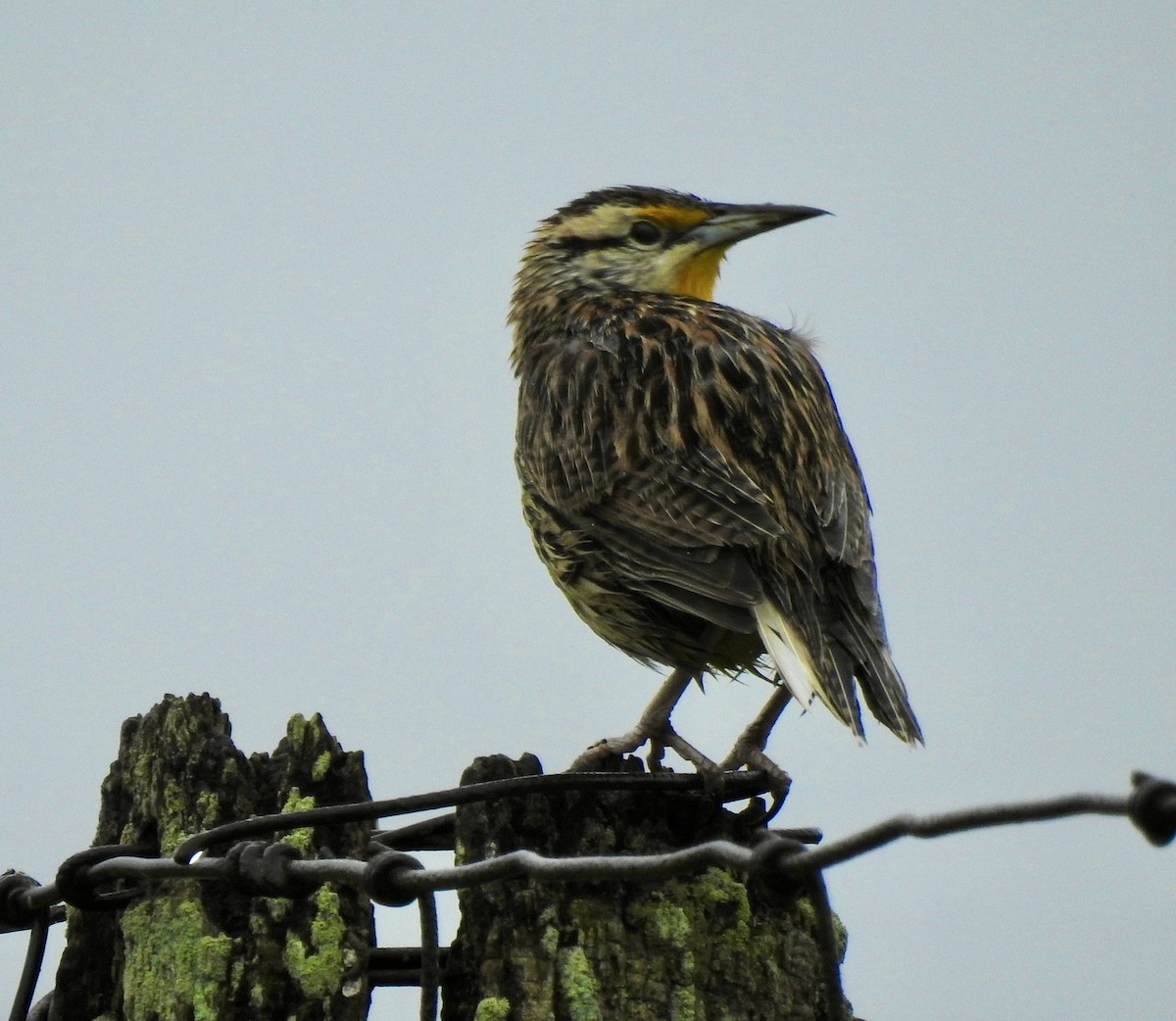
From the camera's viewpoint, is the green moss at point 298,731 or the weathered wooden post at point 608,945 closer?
the weathered wooden post at point 608,945

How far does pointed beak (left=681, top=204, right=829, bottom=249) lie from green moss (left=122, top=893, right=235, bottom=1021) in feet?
14.4

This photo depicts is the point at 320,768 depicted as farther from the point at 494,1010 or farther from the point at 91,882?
the point at 494,1010

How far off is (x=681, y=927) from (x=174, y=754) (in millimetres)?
1062

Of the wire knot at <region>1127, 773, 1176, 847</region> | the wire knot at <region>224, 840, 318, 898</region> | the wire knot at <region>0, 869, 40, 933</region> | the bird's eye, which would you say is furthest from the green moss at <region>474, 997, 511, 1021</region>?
the bird's eye

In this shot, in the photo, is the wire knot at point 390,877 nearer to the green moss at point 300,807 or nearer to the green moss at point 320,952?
the green moss at point 320,952

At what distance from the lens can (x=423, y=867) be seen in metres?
2.96

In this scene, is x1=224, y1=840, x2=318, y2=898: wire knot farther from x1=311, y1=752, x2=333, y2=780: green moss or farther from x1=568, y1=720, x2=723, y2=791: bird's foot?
x1=568, y1=720, x2=723, y2=791: bird's foot

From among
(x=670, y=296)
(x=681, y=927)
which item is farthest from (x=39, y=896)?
(x=670, y=296)

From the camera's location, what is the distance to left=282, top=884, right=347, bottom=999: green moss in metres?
3.26

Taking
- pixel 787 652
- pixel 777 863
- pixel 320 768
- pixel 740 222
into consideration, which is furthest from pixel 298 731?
pixel 740 222

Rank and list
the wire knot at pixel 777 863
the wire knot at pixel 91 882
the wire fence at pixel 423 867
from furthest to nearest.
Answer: the wire knot at pixel 91 882, the wire knot at pixel 777 863, the wire fence at pixel 423 867

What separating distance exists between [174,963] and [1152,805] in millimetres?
2065

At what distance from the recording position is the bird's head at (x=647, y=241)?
7.18 m

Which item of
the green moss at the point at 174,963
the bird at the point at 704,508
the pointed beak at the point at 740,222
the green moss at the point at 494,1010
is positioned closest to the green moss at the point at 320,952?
the green moss at the point at 174,963
